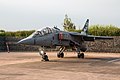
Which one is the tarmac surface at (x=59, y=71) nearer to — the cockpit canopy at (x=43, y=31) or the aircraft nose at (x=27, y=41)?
the aircraft nose at (x=27, y=41)

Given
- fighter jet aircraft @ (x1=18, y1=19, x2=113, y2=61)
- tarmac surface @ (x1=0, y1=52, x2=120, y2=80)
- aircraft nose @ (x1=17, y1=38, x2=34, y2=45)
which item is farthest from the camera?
fighter jet aircraft @ (x1=18, y1=19, x2=113, y2=61)

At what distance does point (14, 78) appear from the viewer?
12352 mm

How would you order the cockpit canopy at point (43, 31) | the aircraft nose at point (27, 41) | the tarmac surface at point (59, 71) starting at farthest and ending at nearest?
the cockpit canopy at point (43, 31) < the aircraft nose at point (27, 41) < the tarmac surface at point (59, 71)

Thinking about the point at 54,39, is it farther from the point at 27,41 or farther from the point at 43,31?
the point at 27,41

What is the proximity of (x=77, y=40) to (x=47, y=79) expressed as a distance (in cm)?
1528

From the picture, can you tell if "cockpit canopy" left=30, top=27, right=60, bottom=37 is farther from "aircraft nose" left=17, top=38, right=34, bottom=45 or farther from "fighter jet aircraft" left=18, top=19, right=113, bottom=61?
"aircraft nose" left=17, top=38, right=34, bottom=45

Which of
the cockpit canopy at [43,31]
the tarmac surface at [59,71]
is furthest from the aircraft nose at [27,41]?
the tarmac surface at [59,71]

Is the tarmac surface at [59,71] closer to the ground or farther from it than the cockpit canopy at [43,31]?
closer to the ground


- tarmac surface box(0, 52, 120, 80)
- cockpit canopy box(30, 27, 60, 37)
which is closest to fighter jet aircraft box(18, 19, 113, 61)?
cockpit canopy box(30, 27, 60, 37)

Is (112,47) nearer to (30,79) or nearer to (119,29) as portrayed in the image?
(119,29)

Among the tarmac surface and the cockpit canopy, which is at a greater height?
the cockpit canopy

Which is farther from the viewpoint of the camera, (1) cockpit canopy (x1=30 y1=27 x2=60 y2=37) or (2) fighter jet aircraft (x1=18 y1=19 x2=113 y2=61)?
(1) cockpit canopy (x1=30 y1=27 x2=60 y2=37)

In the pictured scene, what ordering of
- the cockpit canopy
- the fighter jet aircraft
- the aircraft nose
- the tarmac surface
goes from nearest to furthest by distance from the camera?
the tarmac surface < the aircraft nose < the fighter jet aircraft < the cockpit canopy

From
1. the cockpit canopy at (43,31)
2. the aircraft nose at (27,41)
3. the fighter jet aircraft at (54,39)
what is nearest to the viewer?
the aircraft nose at (27,41)
